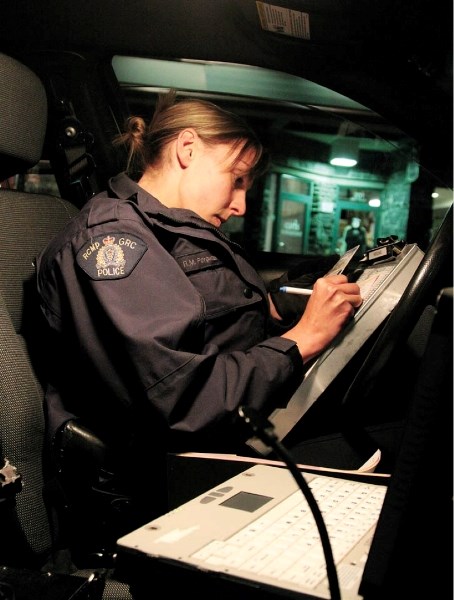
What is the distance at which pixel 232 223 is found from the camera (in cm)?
297

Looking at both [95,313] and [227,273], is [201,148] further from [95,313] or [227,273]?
[95,313]

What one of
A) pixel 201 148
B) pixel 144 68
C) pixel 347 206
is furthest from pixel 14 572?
pixel 347 206

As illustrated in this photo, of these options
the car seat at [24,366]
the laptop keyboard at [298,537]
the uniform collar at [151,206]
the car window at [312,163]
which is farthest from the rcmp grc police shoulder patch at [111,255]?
the car window at [312,163]

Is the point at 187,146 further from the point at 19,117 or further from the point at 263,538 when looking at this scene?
the point at 263,538

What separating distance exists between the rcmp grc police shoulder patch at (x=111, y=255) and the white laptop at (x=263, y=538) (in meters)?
0.44

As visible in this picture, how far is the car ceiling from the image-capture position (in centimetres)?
132

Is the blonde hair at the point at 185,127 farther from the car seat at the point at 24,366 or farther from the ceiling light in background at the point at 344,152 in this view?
the ceiling light in background at the point at 344,152

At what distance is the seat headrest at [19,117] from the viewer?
1.36 m

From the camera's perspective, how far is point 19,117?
1.40 meters

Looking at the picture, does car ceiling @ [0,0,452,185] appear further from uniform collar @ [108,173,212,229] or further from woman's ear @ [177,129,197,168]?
uniform collar @ [108,173,212,229]

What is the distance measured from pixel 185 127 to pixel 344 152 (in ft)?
4.49

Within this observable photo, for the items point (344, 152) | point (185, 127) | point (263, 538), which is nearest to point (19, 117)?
point (185, 127)

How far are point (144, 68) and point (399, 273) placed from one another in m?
1.07

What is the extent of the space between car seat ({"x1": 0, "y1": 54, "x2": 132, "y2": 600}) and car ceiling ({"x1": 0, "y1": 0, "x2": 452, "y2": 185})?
263mm
